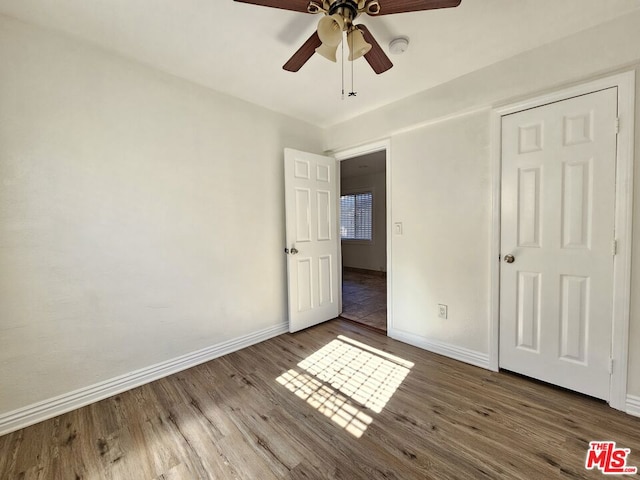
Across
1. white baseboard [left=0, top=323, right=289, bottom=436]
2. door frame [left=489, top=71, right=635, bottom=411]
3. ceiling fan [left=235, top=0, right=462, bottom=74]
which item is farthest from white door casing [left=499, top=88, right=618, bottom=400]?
white baseboard [left=0, top=323, right=289, bottom=436]

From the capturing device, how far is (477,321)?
2.20m

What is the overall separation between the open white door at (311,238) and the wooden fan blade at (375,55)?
1.38 metres

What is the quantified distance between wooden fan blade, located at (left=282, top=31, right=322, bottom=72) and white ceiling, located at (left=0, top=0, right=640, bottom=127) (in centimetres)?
23

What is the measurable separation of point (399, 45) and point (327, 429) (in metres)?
2.54

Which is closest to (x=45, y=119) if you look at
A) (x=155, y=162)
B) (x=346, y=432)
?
(x=155, y=162)

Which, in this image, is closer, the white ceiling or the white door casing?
the white ceiling

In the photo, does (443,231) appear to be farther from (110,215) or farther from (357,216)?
(357,216)

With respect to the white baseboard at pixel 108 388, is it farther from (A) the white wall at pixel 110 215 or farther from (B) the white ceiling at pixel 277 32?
(B) the white ceiling at pixel 277 32

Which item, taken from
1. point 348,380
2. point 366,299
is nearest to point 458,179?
point 348,380

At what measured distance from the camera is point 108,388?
1886mm

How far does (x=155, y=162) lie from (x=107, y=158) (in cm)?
30

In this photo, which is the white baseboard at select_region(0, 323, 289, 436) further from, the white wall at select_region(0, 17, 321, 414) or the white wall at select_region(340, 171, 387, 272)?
the white wall at select_region(340, 171, 387, 272)

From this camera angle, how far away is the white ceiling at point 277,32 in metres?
1.50

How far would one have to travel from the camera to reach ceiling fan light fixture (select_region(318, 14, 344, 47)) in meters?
1.27
